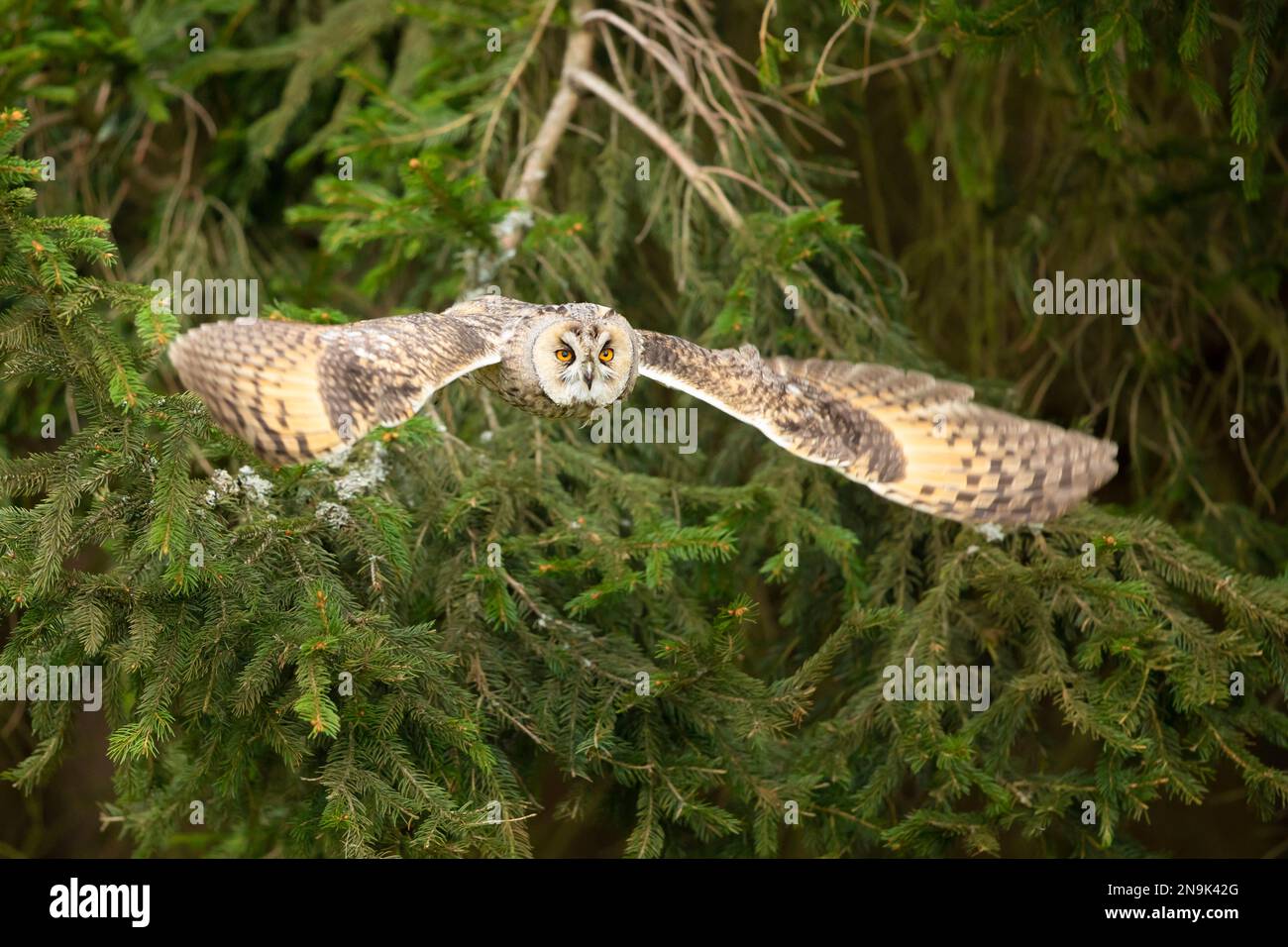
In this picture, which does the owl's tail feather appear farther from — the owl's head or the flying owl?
the owl's head

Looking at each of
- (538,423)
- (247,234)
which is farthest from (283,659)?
(247,234)

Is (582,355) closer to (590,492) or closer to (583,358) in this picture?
(583,358)

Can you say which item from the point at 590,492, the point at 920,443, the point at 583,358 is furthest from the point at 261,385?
the point at 920,443

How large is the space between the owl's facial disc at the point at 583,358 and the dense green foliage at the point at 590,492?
367 mm

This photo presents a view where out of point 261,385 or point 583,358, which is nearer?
point 261,385

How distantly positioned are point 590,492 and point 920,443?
41.4 inches

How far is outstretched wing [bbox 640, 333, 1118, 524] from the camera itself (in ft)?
12.8

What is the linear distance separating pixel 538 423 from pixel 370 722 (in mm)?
1315

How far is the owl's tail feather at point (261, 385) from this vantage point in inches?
120

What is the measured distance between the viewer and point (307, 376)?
10.6ft

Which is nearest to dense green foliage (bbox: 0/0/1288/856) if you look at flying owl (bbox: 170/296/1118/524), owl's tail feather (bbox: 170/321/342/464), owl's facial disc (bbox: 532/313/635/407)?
owl's tail feather (bbox: 170/321/342/464)

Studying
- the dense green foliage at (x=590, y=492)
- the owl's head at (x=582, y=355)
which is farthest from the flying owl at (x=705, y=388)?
the dense green foliage at (x=590, y=492)
